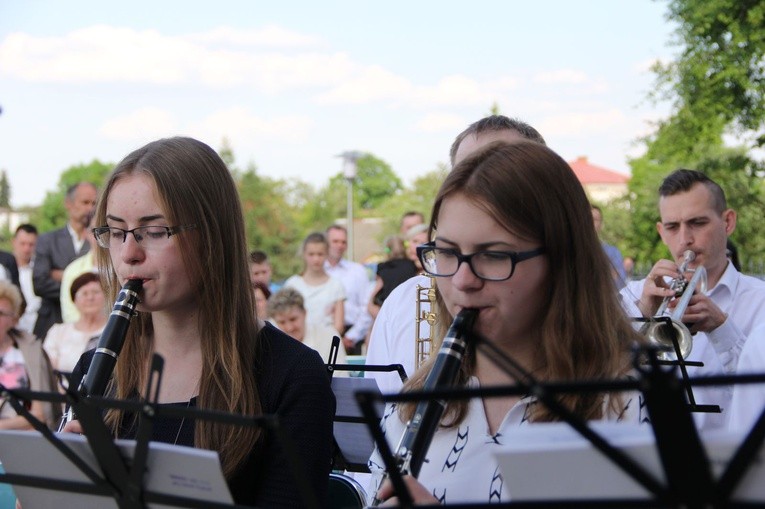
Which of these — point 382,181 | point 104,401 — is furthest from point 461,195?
point 382,181

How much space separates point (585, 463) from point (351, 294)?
8.61 metres

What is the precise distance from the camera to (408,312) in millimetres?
3693

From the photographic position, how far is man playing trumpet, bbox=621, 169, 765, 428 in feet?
13.3

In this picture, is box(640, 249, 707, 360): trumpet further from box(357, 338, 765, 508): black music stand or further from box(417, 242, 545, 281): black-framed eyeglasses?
box(357, 338, 765, 508): black music stand

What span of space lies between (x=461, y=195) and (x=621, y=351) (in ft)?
1.75

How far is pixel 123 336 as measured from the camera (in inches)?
99.5

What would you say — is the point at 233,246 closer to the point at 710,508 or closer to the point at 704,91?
the point at 710,508

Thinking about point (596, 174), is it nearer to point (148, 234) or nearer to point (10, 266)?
point (10, 266)

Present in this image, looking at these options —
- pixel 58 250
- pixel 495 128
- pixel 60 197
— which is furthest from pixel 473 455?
pixel 60 197

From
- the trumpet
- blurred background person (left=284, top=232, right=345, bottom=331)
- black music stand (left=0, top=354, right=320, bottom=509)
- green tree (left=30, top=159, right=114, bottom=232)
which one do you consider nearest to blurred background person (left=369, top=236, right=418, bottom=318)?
blurred background person (left=284, top=232, right=345, bottom=331)

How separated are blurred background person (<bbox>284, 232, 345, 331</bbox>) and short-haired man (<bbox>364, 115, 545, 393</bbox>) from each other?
17.6 feet

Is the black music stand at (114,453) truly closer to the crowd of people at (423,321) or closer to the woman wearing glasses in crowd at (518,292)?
the crowd of people at (423,321)

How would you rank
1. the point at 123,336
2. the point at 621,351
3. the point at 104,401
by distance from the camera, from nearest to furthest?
the point at 104,401 < the point at 621,351 < the point at 123,336

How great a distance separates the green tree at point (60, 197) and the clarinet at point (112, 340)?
2390 inches
